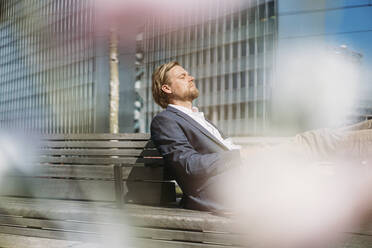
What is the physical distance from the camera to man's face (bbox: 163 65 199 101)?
277 centimetres

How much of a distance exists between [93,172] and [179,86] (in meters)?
0.82

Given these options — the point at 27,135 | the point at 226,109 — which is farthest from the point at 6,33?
the point at 226,109

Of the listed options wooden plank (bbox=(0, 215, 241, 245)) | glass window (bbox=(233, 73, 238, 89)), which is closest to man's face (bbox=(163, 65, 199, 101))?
wooden plank (bbox=(0, 215, 241, 245))

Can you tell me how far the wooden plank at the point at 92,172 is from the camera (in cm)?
283

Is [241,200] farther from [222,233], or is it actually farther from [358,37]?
[358,37]

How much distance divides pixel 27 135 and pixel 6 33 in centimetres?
403

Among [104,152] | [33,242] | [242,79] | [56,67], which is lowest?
[33,242]

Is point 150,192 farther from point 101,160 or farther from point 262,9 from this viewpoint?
point 262,9

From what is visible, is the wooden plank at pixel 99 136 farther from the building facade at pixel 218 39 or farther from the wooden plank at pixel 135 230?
the building facade at pixel 218 39

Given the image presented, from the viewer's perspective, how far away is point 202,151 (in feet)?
7.98

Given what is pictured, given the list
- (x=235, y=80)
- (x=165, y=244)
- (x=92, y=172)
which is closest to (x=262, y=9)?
(x=92, y=172)

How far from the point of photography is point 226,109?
31594mm

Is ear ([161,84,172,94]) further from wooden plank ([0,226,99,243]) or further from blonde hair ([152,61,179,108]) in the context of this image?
wooden plank ([0,226,99,243])

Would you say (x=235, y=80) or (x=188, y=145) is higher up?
(x=235, y=80)
